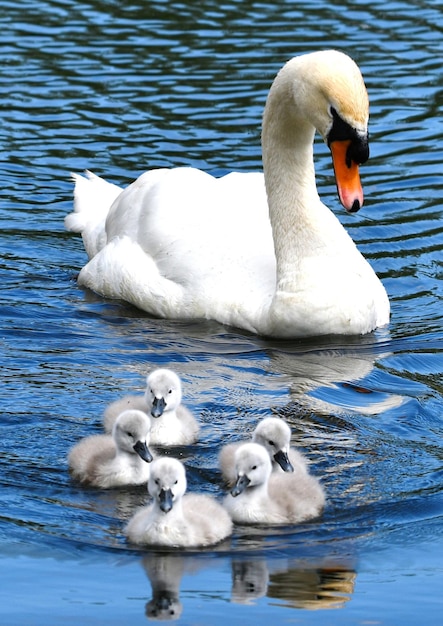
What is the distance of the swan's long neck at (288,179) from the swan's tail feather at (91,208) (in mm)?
2045

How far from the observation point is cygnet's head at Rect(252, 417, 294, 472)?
7988 millimetres

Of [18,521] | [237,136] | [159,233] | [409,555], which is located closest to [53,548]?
[18,521]

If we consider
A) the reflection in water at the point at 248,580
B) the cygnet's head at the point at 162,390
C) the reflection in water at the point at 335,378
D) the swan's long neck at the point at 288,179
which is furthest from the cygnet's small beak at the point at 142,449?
the swan's long neck at the point at 288,179

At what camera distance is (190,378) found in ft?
32.6

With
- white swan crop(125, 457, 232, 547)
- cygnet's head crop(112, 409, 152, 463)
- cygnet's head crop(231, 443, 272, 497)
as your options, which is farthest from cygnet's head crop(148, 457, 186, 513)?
cygnet's head crop(112, 409, 152, 463)

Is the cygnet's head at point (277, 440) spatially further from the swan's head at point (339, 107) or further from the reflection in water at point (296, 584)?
the swan's head at point (339, 107)

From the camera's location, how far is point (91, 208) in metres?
13.1

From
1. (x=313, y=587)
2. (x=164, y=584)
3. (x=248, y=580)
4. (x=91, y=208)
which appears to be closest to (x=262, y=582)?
(x=248, y=580)

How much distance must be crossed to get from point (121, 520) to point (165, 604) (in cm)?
108

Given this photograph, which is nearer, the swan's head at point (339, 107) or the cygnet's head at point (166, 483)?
the cygnet's head at point (166, 483)

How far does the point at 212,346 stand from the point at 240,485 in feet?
9.94

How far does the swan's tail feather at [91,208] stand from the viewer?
12844mm

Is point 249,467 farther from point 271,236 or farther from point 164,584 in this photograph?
point 271,236

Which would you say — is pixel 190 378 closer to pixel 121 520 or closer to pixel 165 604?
pixel 121 520
